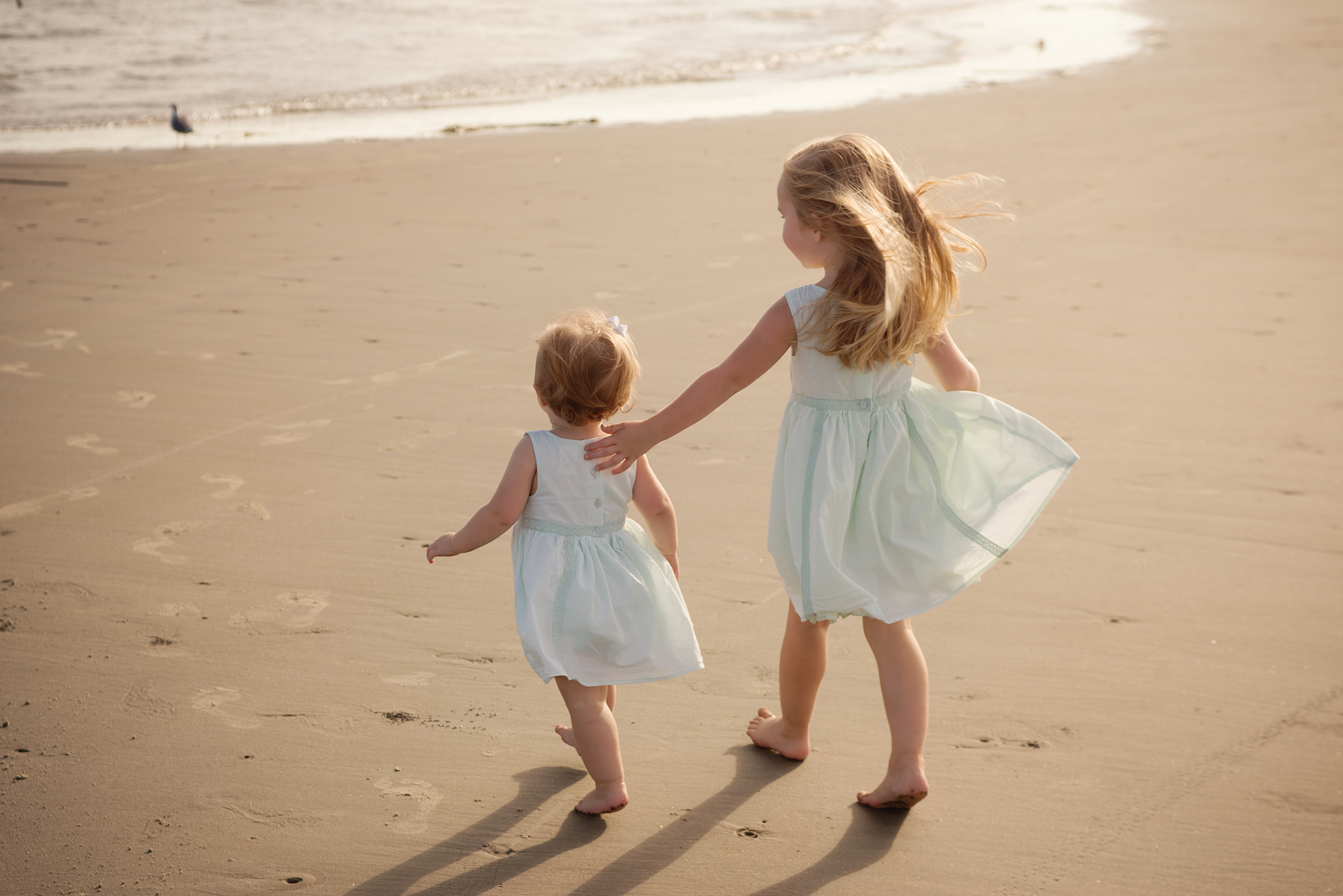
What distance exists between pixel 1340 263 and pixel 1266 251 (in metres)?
0.41

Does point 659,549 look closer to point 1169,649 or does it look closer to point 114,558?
point 1169,649

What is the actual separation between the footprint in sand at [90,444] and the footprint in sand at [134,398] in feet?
1.05

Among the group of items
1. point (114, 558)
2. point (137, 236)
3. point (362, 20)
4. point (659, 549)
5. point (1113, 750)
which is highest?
point (362, 20)

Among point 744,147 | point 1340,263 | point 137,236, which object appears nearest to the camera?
point 1340,263

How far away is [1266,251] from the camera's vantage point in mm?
6855

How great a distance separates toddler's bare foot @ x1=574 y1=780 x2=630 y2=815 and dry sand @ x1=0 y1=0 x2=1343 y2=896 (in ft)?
0.14

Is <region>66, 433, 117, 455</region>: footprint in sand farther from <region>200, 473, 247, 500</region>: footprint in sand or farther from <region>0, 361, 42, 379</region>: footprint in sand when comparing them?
<region>0, 361, 42, 379</region>: footprint in sand

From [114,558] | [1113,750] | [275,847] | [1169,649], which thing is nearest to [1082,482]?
[1169,649]

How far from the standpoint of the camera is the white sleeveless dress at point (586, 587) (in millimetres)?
2383

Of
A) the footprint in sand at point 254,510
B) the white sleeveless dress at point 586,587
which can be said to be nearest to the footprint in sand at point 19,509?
the footprint in sand at point 254,510

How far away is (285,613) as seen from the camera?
10.9 feet

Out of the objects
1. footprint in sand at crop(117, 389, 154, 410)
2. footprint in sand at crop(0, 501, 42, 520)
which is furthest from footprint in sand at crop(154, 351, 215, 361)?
footprint in sand at crop(0, 501, 42, 520)

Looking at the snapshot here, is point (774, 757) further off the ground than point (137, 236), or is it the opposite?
point (137, 236)

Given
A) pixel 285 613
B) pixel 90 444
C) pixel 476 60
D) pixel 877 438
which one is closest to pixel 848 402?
pixel 877 438
